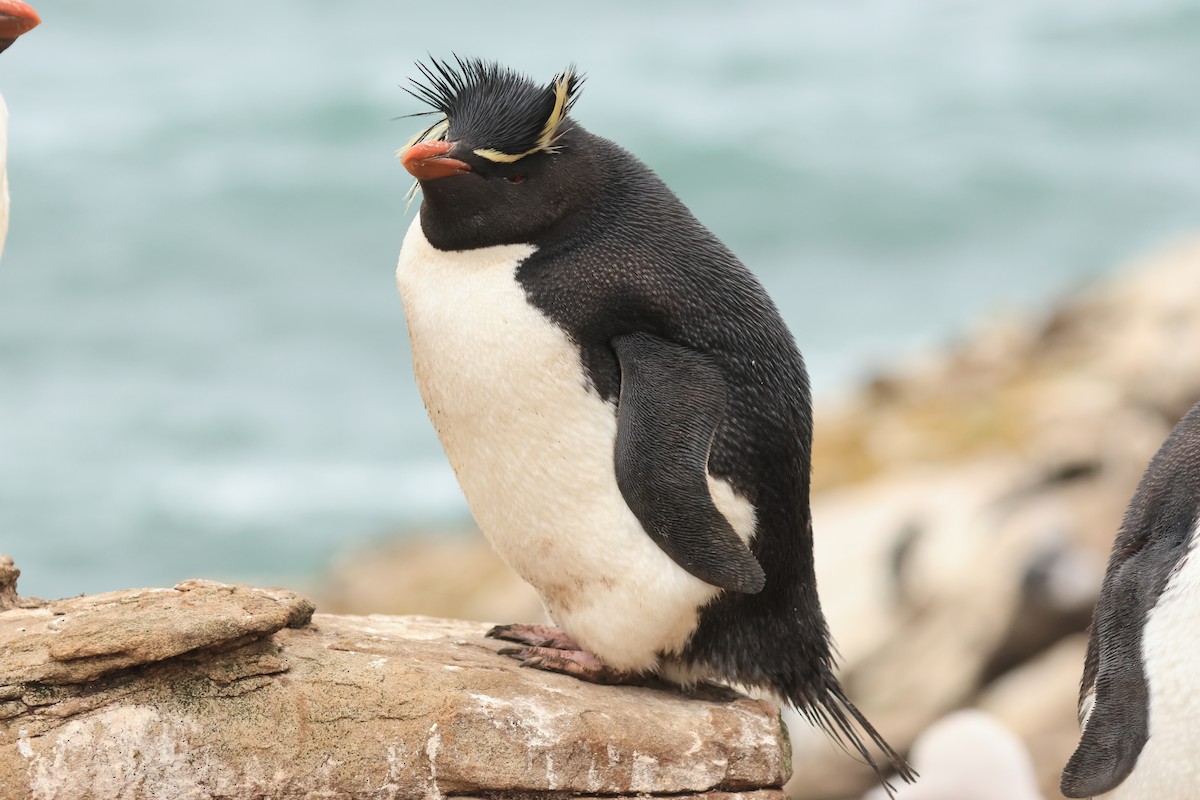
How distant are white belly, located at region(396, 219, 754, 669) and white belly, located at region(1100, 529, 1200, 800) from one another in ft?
3.04

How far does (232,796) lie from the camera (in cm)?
351

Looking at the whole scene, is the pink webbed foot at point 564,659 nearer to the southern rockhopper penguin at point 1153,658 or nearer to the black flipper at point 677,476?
the black flipper at point 677,476

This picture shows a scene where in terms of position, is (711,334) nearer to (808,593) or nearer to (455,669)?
(808,593)

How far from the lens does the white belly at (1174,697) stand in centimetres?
348

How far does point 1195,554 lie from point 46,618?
253 centimetres

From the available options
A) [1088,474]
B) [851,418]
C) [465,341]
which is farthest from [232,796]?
[851,418]

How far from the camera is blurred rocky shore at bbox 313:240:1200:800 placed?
321 inches

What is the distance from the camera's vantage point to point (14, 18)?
417cm

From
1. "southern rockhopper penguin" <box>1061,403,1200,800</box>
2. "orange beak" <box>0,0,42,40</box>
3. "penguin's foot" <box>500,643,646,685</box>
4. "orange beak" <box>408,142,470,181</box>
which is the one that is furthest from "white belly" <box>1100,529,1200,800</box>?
"orange beak" <box>0,0,42,40</box>

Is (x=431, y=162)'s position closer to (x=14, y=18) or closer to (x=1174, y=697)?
(x=14, y=18)

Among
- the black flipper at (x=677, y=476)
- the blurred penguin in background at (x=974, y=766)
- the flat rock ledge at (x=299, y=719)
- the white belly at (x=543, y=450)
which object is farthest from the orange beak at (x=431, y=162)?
the blurred penguin in background at (x=974, y=766)

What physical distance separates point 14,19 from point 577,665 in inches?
83.8

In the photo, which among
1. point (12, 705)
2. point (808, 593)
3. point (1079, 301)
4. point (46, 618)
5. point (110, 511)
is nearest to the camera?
point (12, 705)

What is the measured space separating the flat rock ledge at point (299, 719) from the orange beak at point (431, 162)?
3.37 ft
